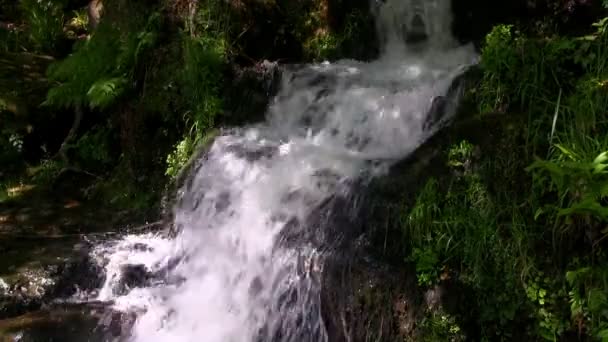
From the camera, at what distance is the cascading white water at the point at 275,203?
447cm

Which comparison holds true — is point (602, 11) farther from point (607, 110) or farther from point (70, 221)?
point (70, 221)

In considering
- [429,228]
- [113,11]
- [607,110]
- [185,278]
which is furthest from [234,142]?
[607,110]

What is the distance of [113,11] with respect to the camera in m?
7.66

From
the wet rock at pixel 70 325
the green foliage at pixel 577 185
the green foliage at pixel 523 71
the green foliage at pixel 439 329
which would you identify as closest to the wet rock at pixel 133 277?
the wet rock at pixel 70 325

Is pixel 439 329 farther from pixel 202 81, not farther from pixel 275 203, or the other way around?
pixel 202 81

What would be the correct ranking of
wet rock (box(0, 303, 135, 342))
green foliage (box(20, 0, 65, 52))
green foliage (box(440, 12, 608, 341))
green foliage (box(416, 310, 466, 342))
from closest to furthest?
green foliage (box(440, 12, 608, 341)), green foliage (box(416, 310, 466, 342)), wet rock (box(0, 303, 135, 342)), green foliage (box(20, 0, 65, 52))

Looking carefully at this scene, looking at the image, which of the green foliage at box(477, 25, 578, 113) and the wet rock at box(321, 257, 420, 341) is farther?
the green foliage at box(477, 25, 578, 113)

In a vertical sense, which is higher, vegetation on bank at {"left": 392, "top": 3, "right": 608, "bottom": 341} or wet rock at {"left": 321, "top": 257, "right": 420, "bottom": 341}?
vegetation on bank at {"left": 392, "top": 3, "right": 608, "bottom": 341}

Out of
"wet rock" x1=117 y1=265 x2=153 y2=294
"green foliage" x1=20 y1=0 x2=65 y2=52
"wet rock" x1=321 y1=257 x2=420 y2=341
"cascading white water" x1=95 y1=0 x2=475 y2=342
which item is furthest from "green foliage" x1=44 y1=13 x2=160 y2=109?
"wet rock" x1=321 y1=257 x2=420 y2=341

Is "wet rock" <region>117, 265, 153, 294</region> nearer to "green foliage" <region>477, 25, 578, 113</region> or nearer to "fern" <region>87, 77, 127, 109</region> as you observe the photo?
"fern" <region>87, 77, 127, 109</region>

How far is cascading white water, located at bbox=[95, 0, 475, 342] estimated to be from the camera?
14.7 ft

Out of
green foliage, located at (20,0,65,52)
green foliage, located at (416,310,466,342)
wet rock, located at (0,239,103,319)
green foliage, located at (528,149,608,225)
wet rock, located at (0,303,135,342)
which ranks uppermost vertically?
green foliage, located at (20,0,65,52)

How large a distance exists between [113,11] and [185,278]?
4.51 metres

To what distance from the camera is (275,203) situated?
5.08 m
